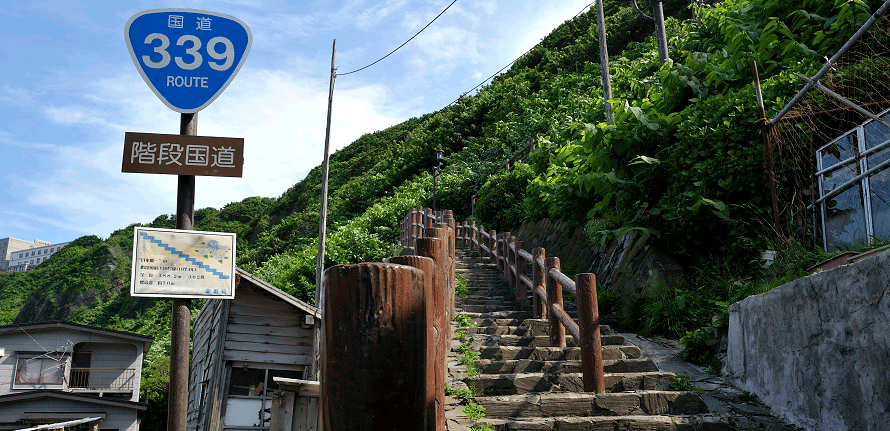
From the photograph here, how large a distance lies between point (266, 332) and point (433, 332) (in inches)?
338

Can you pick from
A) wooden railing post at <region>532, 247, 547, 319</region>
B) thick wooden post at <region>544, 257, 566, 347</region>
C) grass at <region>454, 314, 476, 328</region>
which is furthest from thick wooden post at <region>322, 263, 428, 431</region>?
wooden railing post at <region>532, 247, 547, 319</region>

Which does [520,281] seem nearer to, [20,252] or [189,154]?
[189,154]

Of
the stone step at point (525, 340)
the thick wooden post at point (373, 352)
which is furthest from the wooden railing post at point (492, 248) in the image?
the thick wooden post at point (373, 352)

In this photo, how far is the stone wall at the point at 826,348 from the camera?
3.47m

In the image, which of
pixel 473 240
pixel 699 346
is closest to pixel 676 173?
pixel 699 346

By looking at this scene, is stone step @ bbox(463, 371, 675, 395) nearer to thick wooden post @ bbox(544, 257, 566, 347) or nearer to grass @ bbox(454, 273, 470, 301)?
thick wooden post @ bbox(544, 257, 566, 347)

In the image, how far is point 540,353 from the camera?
20.0 ft

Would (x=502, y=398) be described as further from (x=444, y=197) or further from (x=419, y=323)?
(x=444, y=197)

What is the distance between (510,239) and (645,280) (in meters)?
2.93

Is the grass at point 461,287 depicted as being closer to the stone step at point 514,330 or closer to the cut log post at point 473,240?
the stone step at point 514,330

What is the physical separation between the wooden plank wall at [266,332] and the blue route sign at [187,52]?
7173 millimetres

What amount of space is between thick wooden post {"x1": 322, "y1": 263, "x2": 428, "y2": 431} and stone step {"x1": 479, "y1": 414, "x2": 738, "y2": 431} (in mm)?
3323

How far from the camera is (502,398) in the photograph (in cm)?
492

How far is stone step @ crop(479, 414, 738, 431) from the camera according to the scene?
4488mm
